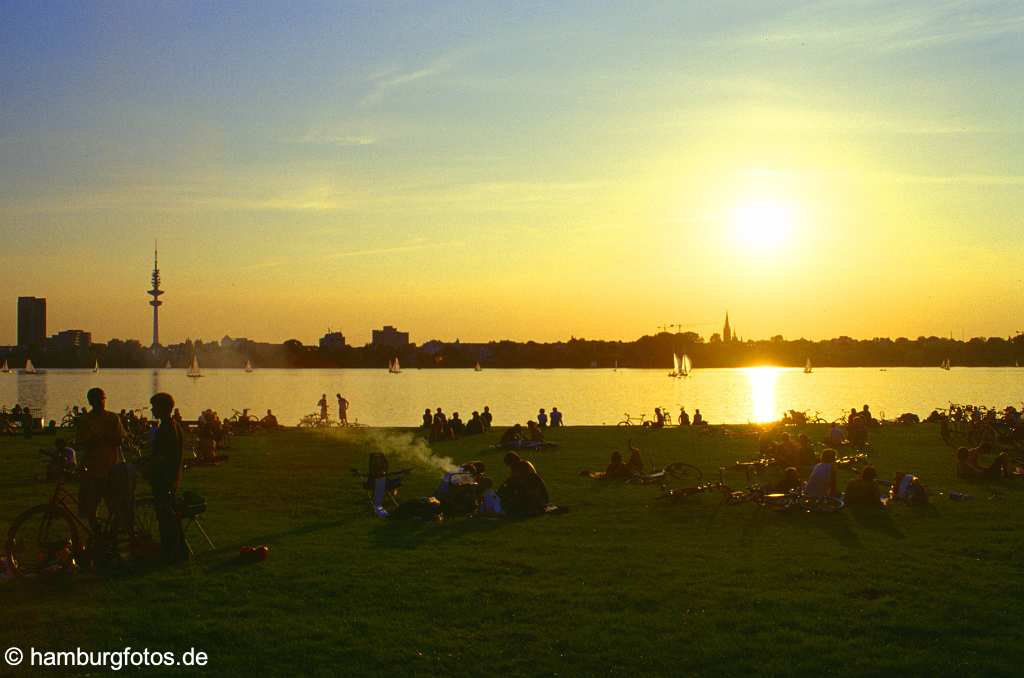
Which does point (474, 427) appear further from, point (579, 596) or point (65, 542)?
point (579, 596)

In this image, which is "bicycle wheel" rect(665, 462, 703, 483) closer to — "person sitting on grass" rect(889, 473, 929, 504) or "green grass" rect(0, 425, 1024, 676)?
"green grass" rect(0, 425, 1024, 676)

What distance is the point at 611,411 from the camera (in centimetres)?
9475

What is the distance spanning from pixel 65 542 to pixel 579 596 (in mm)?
6579

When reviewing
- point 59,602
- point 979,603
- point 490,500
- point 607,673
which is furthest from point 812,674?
point 490,500

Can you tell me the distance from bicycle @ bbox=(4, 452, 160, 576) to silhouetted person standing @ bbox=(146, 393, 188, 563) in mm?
222

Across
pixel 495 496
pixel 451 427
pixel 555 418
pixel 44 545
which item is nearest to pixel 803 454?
pixel 495 496

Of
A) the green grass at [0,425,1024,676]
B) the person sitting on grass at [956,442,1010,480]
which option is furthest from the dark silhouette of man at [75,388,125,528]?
the person sitting on grass at [956,442,1010,480]

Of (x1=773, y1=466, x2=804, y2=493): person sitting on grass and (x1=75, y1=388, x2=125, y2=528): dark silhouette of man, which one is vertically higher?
(x1=75, y1=388, x2=125, y2=528): dark silhouette of man

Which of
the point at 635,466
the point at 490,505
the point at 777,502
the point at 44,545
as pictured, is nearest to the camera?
the point at 44,545

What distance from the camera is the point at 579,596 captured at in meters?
11.5

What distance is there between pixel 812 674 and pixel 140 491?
1679 cm

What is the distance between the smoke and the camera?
27.3 meters

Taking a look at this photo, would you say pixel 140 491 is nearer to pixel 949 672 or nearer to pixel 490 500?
pixel 490 500

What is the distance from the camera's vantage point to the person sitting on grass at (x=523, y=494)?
57.8 ft
